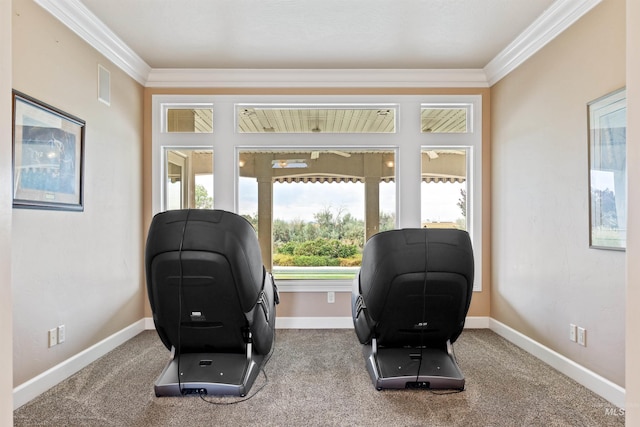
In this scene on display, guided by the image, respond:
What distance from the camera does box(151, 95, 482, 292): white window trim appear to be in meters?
4.15

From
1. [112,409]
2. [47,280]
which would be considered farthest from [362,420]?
[47,280]

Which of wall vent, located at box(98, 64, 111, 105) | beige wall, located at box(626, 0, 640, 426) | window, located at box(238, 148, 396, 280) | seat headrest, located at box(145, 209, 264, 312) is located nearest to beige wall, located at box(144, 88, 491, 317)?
window, located at box(238, 148, 396, 280)

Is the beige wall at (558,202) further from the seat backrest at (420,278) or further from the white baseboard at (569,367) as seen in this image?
the seat backrest at (420,278)

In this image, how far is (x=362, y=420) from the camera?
2.19 metres

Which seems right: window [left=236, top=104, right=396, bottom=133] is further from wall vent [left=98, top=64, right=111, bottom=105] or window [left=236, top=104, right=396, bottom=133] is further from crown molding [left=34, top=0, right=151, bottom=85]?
wall vent [left=98, top=64, right=111, bottom=105]

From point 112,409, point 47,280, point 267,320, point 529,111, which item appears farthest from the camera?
point 529,111

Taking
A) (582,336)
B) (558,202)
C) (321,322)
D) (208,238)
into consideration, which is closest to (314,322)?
(321,322)

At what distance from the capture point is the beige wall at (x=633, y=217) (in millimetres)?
675

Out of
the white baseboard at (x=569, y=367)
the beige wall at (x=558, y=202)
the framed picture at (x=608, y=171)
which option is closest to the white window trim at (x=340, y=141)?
the beige wall at (x=558, y=202)

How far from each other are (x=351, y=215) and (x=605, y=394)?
8.91 feet

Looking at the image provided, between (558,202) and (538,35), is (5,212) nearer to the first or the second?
(558,202)

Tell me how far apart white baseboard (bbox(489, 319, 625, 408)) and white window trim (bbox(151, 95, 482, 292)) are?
0.66 m

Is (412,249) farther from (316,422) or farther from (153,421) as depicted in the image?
(153,421)

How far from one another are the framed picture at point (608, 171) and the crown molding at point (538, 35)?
0.72 m
